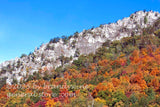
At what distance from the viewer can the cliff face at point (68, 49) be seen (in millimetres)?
151738

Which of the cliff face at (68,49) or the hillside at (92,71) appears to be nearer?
the hillside at (92,71)

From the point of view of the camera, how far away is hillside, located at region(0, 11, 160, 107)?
5920 cm

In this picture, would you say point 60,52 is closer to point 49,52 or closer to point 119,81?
point 49,52

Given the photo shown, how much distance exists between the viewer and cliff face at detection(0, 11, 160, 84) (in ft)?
498

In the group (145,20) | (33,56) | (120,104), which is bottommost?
(120,104)

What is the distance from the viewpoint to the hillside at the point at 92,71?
2331 inches

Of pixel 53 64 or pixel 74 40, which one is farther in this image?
pixel 74 40

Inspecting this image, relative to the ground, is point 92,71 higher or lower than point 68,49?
lower

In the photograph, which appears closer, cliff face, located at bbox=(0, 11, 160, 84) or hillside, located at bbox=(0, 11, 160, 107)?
hillside, located at bbox=(0, 11, 160, 107)

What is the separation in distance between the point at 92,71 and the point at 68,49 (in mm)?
63630

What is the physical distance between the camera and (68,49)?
170m

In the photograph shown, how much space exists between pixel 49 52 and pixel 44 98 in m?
104

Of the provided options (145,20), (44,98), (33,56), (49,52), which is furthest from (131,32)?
(44,98)

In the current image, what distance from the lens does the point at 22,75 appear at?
14575cm
